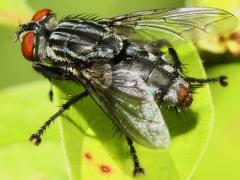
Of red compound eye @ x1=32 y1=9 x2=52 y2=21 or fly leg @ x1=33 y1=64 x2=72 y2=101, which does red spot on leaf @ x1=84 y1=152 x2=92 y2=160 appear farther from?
red compound eye @ x1=32 y1=9 x2=52 y2=21

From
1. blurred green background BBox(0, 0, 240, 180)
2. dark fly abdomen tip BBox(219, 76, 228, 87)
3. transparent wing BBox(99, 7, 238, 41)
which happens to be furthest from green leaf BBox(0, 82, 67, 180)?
dark fly abdomen tip BBox(219, 76, 228, 87)

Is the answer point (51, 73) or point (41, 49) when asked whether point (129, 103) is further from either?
point (41, 49)

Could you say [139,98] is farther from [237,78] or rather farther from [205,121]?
[237,78]

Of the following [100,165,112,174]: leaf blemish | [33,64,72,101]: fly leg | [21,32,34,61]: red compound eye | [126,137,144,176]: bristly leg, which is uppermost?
[21,32,34,61]: red compound eye

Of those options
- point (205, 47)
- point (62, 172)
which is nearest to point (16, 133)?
point (62, 172)

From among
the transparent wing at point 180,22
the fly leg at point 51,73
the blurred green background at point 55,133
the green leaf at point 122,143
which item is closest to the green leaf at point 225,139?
the blurred green background at point 55,133

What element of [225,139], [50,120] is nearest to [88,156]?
[50,120]
